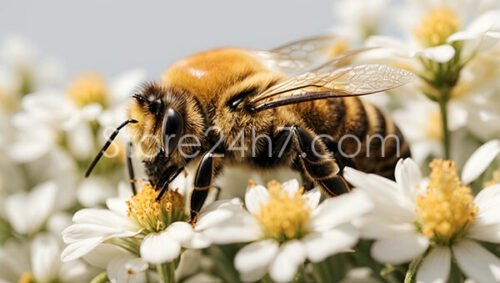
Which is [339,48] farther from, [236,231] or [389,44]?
[236,231]

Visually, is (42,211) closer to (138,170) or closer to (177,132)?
(138,170)

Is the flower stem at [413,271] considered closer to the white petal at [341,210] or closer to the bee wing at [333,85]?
the white petal at [341,210]

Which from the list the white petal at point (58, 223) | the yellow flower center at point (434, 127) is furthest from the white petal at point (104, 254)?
the yellow flower center at point (434, 127)

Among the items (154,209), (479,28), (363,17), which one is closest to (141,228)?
(154,209)

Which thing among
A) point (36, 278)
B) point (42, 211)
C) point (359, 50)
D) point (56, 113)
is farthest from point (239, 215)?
point (56, 113)

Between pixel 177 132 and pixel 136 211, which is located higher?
pixel 177 132

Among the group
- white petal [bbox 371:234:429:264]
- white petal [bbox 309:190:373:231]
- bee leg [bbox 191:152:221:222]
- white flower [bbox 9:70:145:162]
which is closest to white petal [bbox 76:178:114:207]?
white flower [bbox 9:70:145:162]
